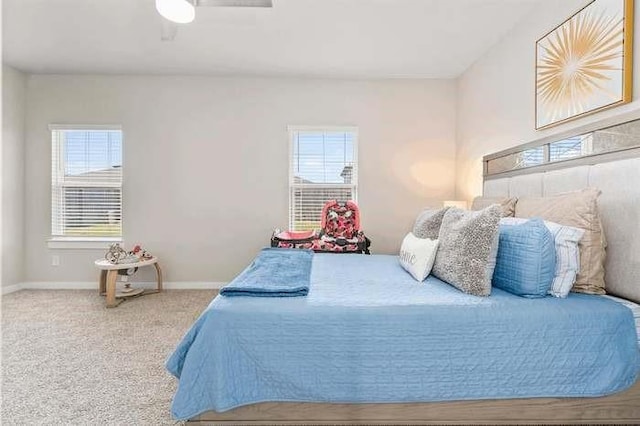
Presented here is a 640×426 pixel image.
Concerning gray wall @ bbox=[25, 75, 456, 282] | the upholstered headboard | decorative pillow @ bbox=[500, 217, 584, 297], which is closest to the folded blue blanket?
decorative pillow @ bbox=[500, 217, 584, 297]

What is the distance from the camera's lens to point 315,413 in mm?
1590

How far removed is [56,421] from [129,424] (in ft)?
1.27

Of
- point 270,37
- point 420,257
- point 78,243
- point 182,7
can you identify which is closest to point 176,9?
point 182,7

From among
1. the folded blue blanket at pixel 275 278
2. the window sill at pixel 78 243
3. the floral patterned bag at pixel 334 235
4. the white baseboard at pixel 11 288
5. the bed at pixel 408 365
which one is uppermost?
the floral patterned bag at pixel 334 235

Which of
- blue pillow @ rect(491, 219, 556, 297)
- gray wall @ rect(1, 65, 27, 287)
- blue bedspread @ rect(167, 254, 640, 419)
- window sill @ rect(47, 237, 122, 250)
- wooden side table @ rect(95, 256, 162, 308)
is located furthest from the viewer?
window sill @ rect(47, 237, 122, 250)

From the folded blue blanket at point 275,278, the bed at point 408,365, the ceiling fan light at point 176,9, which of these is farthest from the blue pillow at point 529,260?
the ceiling fan light at point 176,9

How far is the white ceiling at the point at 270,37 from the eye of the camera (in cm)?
293

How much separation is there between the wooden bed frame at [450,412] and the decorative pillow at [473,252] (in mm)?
516

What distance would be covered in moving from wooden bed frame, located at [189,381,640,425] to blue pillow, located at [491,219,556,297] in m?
0.50

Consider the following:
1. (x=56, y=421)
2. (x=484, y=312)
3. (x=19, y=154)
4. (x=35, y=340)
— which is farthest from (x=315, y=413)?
(x=19, y=154)

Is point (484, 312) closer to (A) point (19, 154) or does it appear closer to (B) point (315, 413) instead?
(B) point (315, 413)

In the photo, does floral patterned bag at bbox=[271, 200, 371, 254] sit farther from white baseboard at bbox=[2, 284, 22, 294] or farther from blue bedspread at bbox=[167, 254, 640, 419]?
white baseboard at bbox=[2, 284, 22, 294]

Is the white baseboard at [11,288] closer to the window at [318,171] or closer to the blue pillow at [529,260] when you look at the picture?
the window at [318,171]

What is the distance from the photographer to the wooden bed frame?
1.58 metres
